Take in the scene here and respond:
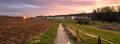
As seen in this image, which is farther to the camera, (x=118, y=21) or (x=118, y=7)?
(x=118, y=7)

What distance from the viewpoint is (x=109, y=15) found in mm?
122562

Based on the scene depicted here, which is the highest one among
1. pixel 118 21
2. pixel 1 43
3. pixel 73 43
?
pixel 1 43

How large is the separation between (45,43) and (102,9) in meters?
143

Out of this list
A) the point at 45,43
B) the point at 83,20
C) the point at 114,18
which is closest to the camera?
the point at 45,43

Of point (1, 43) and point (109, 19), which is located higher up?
point (1, 43)

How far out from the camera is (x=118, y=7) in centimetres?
14850

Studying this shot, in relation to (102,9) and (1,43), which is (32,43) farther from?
(102,9)

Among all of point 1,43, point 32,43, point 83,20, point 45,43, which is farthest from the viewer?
point 83,20

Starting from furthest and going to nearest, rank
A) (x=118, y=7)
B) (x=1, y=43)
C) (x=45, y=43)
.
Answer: (x=118, y=7) → (x=45, y=43) → (x=1, y=43)

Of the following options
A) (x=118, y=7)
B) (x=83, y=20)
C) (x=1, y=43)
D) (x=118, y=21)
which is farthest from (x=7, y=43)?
(x=118, y=7)

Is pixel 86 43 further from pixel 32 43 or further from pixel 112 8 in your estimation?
pixel 112 8

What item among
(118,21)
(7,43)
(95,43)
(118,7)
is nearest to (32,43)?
(7,43)

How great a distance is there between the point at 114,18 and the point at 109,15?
4.92 metres

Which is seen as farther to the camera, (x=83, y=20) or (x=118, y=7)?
(x=118, y=7)
